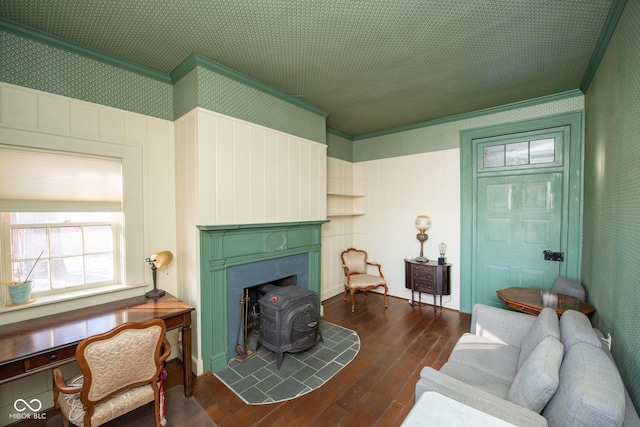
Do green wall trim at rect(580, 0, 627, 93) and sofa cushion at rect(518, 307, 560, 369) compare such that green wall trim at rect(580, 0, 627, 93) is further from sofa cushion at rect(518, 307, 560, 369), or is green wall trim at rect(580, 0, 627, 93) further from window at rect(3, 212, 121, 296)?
window at rect(3, 212, 121, 296)

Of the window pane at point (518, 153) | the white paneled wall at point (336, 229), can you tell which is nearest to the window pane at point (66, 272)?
the white paneled wall at point (336, 229)

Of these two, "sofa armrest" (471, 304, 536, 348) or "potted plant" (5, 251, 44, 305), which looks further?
"sofa armrest" (471, 304, 536, 348)

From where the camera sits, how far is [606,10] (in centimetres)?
192

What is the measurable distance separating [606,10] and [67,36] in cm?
406

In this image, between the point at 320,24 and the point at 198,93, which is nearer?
the point at 320,24

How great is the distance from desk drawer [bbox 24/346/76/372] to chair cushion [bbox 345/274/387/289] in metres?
3.16

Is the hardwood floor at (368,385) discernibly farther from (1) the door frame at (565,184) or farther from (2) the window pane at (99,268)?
(2) the window pane at (99,268)

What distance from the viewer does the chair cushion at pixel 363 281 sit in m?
4.08

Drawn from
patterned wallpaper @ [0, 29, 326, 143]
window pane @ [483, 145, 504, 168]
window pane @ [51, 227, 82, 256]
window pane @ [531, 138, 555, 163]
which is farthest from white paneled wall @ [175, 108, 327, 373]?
window pane @ [531, 138, 555, 163]

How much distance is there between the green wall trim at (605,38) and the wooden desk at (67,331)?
12.7ft

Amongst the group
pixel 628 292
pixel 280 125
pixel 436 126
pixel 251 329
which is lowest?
pixel 251 329

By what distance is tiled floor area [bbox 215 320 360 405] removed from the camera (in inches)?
90.0

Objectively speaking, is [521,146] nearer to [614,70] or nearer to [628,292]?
[614,70]

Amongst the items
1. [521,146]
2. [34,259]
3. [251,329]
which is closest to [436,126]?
[521,146]
